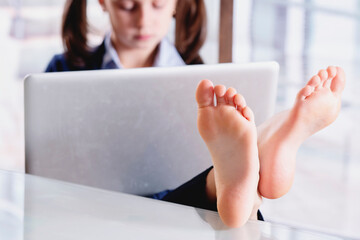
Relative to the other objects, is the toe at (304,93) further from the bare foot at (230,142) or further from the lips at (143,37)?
the lips at (143,37)

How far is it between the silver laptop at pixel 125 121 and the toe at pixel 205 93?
0.46ft

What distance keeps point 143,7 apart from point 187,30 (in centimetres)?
48

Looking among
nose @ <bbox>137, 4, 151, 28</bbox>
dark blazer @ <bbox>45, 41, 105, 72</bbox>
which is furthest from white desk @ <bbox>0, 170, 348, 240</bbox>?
dark blazer @ <bbox>45, 41, 105, 72</bbox>

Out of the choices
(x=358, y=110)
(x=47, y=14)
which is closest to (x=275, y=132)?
(x=358, y=110)

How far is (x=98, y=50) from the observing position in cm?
221

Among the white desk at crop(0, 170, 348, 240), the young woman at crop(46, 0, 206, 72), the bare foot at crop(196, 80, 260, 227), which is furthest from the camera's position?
the young woman at crop(46, 0, 206, 72)

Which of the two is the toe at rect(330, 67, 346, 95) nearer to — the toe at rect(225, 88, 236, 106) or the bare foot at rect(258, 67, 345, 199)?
the bare foot at rect(258, 67, 345, 199)

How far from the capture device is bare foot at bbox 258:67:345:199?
0.70 metres

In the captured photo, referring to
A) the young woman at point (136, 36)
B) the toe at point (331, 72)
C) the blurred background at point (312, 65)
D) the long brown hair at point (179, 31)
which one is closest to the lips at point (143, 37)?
the young woman at point (136, 36)

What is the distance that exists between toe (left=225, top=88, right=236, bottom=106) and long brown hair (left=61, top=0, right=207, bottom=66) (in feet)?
4.95

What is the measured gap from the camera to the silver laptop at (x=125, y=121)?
2.66ft

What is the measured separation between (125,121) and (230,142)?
0.81 feet

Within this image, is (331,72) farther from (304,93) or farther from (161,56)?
(161,56)

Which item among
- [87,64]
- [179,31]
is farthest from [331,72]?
[87,64]
